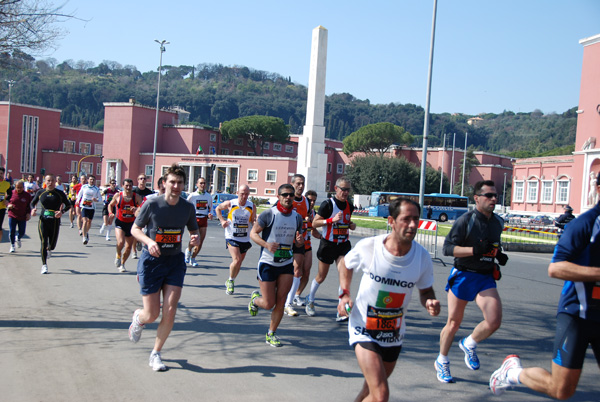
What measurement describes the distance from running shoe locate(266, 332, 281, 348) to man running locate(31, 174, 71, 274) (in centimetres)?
624

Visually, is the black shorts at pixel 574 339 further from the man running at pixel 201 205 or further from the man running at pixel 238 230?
the man running at pixel 201 205

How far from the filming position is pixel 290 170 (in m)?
66.9

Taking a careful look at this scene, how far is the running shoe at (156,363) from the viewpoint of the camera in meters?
5.30

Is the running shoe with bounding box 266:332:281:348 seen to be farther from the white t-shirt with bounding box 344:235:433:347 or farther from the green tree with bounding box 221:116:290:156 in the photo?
the green tree with bounding box 221:116:290:156

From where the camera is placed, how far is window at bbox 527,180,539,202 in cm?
5940

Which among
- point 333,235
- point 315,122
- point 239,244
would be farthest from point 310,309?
point 315,122

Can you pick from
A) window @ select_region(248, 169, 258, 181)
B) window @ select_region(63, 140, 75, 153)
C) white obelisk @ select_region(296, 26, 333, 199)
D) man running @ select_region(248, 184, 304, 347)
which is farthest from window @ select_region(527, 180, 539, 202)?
window @ select_region(63, 140, 75, 153)

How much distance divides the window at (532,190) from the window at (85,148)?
60842 millimetres

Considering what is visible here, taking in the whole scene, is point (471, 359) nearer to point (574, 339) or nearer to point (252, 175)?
point (574, 339)

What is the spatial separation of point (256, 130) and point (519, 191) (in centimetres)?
4058

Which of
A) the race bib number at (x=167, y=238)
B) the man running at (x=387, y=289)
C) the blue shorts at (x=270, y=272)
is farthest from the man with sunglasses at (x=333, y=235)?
the man running at (x=387, y=289)

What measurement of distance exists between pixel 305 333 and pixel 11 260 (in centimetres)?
834

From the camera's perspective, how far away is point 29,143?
241 feet

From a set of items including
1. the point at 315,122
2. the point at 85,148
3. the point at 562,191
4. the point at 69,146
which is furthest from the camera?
the point at 85,148
